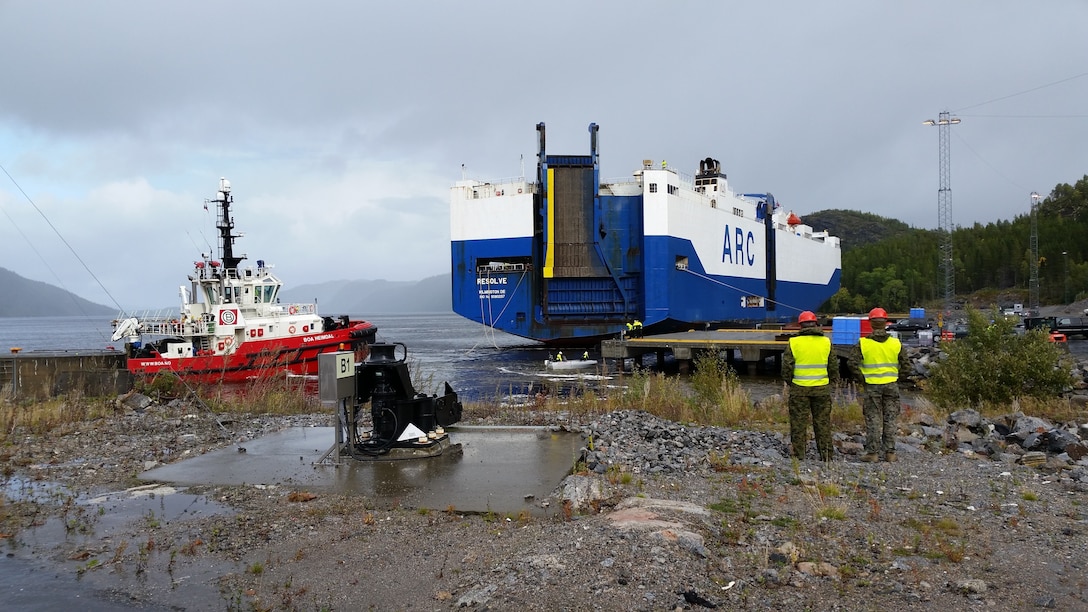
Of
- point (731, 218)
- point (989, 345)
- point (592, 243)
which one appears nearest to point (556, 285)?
point (592, 243)

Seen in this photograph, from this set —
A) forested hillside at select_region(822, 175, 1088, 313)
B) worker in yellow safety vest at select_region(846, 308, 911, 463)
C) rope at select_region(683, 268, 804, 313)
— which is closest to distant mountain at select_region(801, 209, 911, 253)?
forested hillside at select_region(822, 175, 1088, 313)

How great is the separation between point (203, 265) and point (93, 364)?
6209 millimetres

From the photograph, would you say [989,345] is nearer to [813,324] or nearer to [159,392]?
[813,324]

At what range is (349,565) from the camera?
4.42 meters

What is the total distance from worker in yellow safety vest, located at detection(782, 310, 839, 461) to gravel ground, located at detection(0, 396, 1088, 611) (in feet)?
1.25

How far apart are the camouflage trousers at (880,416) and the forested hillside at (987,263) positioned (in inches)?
2613

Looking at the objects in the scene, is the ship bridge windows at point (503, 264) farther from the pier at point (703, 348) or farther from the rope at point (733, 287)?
the rope at point (733, 287)

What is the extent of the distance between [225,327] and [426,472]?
63.9ft

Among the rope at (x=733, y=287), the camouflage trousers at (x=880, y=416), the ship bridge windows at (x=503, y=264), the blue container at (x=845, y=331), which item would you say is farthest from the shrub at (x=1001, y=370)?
the ship bridge windows at (x=503, y=264)

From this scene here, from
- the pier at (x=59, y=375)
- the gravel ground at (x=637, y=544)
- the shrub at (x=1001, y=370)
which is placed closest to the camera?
the gravel ground at (x=637, y=544)

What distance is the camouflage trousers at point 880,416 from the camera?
739 centimetres

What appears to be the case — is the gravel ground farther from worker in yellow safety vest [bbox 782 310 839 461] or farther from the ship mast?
the ship mast

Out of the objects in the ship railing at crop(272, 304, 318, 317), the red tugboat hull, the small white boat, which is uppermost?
the ship railing at crop(272, 304, 318, 317)

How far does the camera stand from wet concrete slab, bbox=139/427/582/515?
5.76 metres
